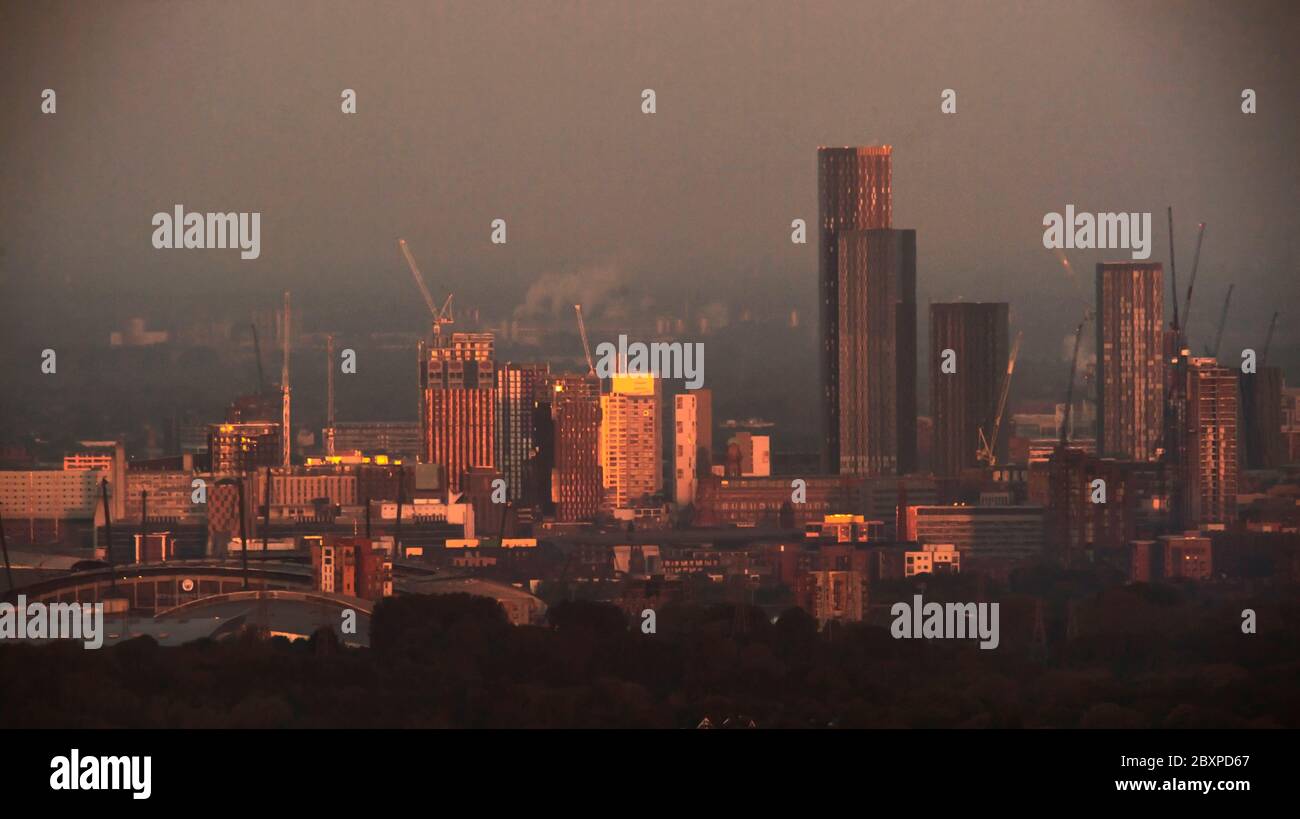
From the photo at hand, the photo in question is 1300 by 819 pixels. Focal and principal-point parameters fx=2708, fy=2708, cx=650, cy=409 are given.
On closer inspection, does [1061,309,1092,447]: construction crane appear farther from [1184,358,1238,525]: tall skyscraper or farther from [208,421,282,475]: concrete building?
[208,421,282,475]: concrete building

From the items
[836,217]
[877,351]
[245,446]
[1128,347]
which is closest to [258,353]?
[245,446]

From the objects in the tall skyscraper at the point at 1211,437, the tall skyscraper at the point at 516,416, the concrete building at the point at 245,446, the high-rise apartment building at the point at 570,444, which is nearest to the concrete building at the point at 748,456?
the high-rise apartment building at the point at 570,444

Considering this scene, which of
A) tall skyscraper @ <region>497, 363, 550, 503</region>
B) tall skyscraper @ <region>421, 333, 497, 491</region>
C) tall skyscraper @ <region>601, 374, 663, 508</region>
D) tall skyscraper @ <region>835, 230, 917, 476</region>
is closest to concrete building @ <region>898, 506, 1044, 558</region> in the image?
tall skyscraper @ <region>835, 230, 917, 476</region>

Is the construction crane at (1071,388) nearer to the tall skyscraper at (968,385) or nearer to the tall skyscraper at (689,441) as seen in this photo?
the tall skyscraper at (968,385)

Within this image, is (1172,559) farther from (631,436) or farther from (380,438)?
(380,438)
